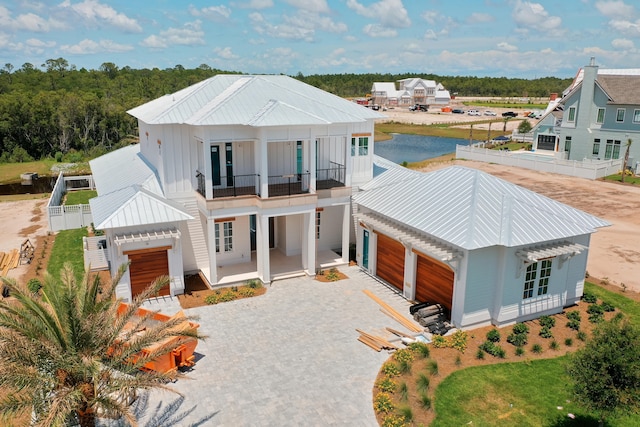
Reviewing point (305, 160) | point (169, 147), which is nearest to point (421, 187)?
point (305, 160)

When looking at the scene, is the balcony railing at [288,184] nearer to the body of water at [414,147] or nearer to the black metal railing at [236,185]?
the black metal railing at [236,185]

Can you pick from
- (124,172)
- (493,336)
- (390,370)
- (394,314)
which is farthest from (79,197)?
(493,336)

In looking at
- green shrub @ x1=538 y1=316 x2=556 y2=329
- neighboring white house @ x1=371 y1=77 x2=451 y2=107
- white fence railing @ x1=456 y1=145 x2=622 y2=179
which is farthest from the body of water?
neighboring white house @ x1=371 y1=77 x2=451 y2=107

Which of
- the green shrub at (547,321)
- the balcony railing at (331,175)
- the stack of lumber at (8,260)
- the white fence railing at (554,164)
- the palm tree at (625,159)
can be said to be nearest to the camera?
the green shrub at (547,321)

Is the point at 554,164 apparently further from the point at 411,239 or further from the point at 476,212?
the point at 411,239

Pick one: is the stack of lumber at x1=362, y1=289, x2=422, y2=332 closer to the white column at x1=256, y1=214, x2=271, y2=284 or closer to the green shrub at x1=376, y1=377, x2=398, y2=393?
the green shrub at x1=376, y1=377, x2=398, y2=393

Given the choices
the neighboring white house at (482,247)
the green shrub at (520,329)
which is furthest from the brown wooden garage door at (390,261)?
the green shrub at (520,329)
